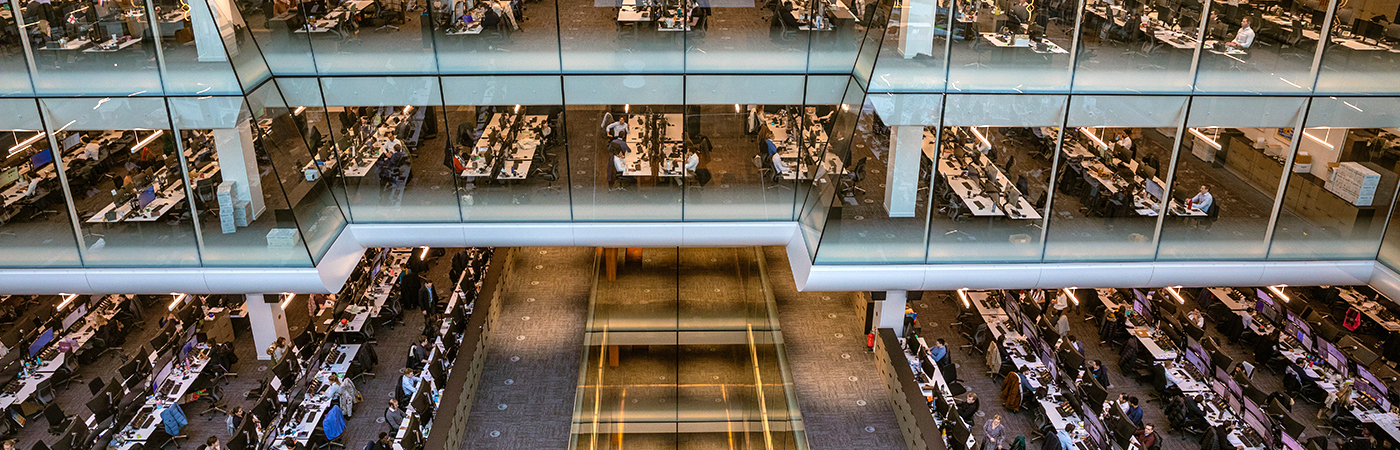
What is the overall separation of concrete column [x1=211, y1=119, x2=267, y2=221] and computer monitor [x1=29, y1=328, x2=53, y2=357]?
6547 mm

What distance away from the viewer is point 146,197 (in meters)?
13.0

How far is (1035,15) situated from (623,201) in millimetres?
6861

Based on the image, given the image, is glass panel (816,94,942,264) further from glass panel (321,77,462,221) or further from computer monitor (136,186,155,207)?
computer monitor (136,186,155,207)

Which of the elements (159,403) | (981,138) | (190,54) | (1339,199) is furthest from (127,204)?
(1339,199)

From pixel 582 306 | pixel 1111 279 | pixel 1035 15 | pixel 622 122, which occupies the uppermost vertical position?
pixel 1035 15

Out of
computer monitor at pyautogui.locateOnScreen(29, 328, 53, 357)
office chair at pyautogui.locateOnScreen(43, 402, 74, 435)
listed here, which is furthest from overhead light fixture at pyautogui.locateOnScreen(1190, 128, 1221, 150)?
computer monitor at pyautogui.locateOnScreen(29, 328, 53, 357)

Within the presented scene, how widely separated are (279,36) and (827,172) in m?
7.82

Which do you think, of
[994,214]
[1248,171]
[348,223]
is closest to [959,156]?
[994,214]

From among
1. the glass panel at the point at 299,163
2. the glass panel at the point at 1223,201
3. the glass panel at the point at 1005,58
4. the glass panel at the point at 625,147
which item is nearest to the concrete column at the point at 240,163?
the glass panel at the point at 299,163

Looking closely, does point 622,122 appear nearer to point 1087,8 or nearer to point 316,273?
point 316,273

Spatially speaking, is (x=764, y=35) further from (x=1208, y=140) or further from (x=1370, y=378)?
(x=1370, y=378)

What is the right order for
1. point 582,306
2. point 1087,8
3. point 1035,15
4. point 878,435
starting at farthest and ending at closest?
point 582,306
point 878,435
point 1035,15
point 1087,8

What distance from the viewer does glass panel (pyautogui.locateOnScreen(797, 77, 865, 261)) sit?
12180 mm

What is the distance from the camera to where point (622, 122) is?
538 inches
